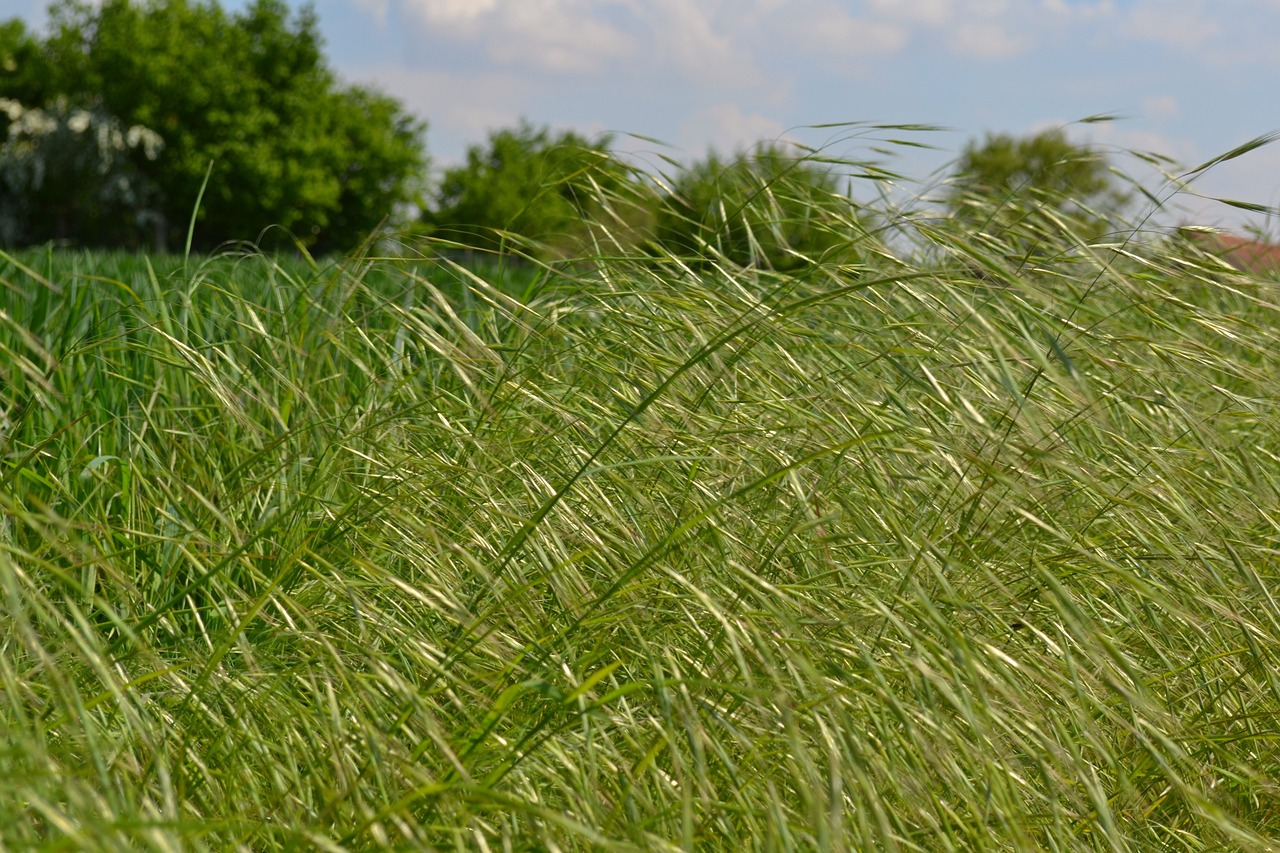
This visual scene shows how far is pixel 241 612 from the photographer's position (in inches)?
67.6

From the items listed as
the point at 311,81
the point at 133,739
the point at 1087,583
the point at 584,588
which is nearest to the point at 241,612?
the point at 133,739

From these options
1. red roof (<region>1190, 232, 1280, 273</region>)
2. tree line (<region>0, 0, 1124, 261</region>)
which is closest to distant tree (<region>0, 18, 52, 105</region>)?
tree line (<region>0, 0, 1124, 261</region>)

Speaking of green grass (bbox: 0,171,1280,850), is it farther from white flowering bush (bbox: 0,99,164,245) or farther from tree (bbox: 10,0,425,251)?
white flowering bush (bbox: 0,99,164,245)

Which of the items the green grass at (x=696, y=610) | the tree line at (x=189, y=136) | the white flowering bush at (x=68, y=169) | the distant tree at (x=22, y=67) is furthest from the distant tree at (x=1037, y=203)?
the distant tree at (x=22, y=67)

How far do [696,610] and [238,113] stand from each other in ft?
89.3

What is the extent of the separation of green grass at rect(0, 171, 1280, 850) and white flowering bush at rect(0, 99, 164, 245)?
2838cm

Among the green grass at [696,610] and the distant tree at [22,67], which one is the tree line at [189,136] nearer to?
the distant tree at [22,67]

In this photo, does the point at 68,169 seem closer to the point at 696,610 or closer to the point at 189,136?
the point at 189,136

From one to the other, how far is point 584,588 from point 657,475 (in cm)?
31

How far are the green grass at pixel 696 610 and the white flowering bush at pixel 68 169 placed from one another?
2838 centimetres

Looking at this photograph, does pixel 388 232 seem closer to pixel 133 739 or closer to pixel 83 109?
pixel 133 739

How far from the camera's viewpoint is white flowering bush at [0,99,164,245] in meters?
26.9

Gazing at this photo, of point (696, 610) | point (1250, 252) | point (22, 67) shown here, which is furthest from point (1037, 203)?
point (22, 67)

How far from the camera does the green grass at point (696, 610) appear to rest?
1.14 meters
